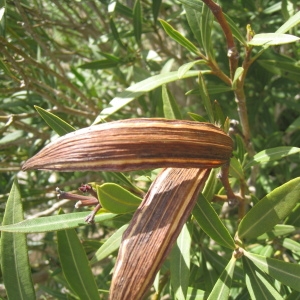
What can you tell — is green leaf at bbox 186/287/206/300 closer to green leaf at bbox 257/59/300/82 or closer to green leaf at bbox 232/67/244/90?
green leaf at bbox 232/67/244/90

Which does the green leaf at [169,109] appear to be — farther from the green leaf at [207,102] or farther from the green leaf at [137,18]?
the green leaf at [137,18]

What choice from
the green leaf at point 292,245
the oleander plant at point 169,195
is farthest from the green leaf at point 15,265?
the green leaf at point 292,245

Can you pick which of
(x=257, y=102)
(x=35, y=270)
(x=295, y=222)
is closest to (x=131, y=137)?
(x=295, y=222)

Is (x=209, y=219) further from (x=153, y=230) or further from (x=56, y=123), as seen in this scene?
(x=56, y=123)

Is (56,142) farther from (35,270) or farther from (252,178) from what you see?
(35,270)

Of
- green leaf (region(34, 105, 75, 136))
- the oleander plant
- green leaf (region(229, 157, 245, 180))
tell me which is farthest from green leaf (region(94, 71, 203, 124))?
green leaf (region(229, 157, 245, 180))

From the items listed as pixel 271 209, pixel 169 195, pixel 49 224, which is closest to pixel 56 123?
pixel 49 224
